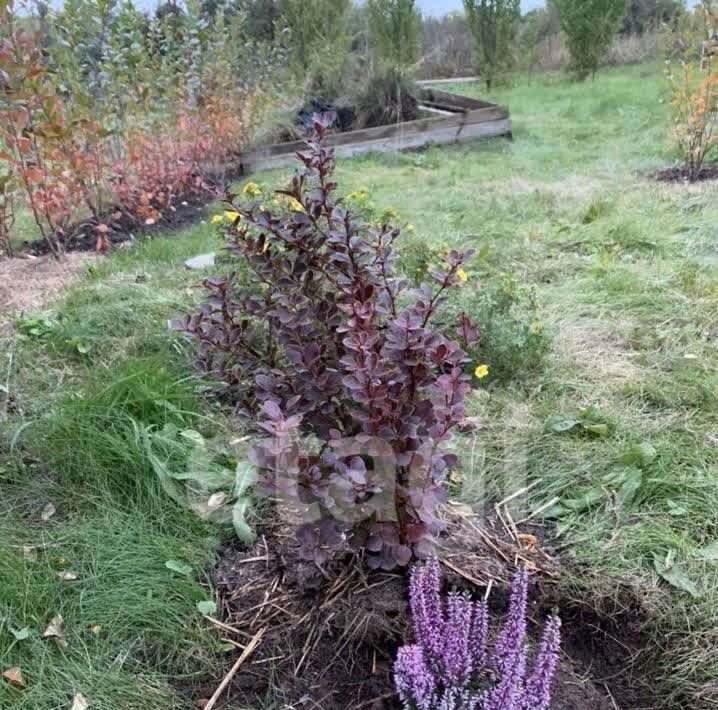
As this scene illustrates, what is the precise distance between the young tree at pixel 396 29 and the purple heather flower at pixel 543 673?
11766 millimetres

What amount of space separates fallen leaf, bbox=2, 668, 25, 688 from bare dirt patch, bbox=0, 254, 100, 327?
2112 millimetres

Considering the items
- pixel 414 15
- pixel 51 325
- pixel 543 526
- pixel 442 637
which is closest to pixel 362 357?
pixel 442 637

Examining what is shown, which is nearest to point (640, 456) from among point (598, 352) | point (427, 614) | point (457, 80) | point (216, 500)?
point (598, 352)

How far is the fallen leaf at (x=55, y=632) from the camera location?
5.22ft

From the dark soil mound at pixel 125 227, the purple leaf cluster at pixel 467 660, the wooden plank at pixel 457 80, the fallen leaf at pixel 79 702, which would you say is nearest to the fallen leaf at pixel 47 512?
the fallen leaf at pixel 79 702

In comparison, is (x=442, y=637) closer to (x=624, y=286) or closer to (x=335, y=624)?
(x=335, y=624)

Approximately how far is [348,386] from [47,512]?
1208 millimetres

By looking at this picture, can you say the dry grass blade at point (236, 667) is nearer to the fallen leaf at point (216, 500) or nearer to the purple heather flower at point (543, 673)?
the fallen leaf at point (216, 500)

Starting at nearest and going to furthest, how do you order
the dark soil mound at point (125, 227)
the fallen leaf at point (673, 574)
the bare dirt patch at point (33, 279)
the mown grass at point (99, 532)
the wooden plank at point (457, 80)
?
the mown grass at point (99, 532) < the fallen leaf at point (673, 574) < the bare dirt patch at point (33, 279) < the dark soil mound at point (125, 227) < the wooden plank at point (457, 80)

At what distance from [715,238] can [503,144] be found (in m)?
4.23

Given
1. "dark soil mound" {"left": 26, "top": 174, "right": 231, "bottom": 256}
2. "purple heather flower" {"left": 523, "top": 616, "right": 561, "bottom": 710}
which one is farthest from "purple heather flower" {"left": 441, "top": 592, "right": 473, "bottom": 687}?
"dark soil mound" {"left": 26, "top": 174, "right": 231, "bottom": 256}

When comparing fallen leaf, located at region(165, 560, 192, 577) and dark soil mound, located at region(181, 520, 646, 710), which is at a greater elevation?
fallen leaf, located at region(165, 560, 192, 577)

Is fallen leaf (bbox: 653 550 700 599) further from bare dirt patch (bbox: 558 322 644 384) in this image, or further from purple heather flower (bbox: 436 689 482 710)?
bare dirt patch (bbox: 558 322 644 384)

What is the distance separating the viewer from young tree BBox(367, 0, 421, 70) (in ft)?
38.1
